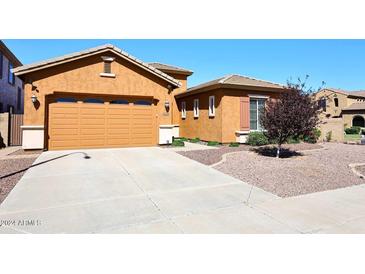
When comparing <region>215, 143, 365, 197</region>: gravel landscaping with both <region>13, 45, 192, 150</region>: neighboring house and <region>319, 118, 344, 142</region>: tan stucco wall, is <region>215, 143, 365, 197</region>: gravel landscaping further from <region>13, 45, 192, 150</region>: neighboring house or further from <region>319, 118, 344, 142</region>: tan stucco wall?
<region>319, 118, 344, 142</region>: tan stucco wall

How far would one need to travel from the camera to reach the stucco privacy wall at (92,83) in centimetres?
1109

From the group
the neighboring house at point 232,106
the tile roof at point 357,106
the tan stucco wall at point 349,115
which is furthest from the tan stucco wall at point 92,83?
the tile roof at point 357,106

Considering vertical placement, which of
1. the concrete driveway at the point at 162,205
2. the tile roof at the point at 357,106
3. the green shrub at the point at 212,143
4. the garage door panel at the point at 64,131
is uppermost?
the tile roof at the point at 357,106

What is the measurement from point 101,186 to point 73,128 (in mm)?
6856

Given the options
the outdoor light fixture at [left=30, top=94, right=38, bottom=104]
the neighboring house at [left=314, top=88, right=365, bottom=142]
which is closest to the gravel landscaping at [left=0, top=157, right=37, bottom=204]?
the outdoor light fixture at [left=30, top=94, right=38, bottom=104]

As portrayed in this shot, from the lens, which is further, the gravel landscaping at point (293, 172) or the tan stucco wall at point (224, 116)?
the tan stucco wall at point (224, 116)

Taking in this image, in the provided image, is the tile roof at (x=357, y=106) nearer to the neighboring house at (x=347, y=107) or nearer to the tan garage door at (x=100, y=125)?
the neighboring house at (x=347, y=107)

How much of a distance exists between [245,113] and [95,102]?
880cm

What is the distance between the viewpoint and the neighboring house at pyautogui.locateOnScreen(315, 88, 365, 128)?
36147 millimetres

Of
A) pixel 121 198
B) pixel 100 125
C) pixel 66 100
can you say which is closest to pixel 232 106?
pixel 100 125

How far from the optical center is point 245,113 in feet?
48.6

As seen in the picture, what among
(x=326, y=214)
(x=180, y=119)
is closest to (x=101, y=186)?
(x=326, y=214)

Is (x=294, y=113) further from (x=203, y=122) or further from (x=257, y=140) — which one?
(x=203, y=122)

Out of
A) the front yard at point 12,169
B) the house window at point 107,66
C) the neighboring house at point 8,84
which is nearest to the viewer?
the front yard at point 12,169
